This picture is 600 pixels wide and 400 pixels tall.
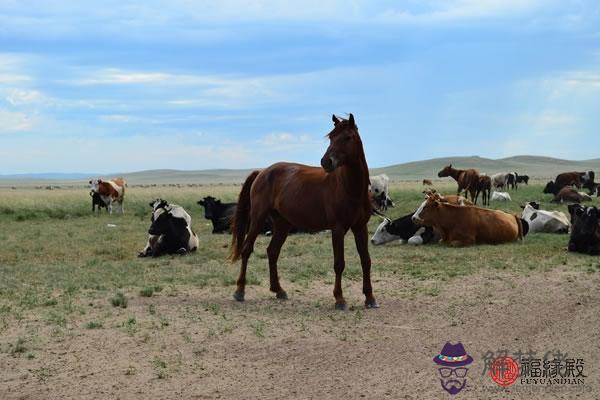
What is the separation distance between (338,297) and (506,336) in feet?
7.69

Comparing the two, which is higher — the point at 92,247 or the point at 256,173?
the point at 256,173

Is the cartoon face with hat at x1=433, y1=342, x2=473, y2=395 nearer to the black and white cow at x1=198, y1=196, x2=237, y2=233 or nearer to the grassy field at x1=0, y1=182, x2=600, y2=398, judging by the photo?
the grassy field at x1=0, y1=182, x2=600, y2=398

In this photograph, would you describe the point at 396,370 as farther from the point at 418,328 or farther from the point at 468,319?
the point at 468,319

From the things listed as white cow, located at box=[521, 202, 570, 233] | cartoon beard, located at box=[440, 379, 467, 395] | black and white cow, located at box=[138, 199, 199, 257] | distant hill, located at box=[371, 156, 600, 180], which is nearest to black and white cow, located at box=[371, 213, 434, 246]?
white cow, located at box=[521, 202, 570, 233]

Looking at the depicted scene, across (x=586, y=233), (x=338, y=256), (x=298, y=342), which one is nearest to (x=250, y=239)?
(x=338, y=256)

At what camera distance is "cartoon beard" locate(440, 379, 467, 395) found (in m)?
5.96

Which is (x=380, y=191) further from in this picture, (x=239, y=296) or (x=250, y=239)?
(x=239, y=296)

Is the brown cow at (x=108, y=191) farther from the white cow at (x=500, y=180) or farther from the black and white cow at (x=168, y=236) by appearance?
the white cow at (x=500, y=180)

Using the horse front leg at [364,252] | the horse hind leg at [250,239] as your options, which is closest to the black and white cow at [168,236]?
the horse hind leg at [250,239]

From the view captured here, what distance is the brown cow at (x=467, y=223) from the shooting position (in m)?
16.2

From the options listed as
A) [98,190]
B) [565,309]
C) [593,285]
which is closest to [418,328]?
[565,309]

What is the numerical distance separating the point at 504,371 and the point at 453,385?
0.69 m

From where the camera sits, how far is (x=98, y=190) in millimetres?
31234

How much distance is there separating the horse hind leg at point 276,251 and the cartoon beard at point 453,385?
4157 mm
